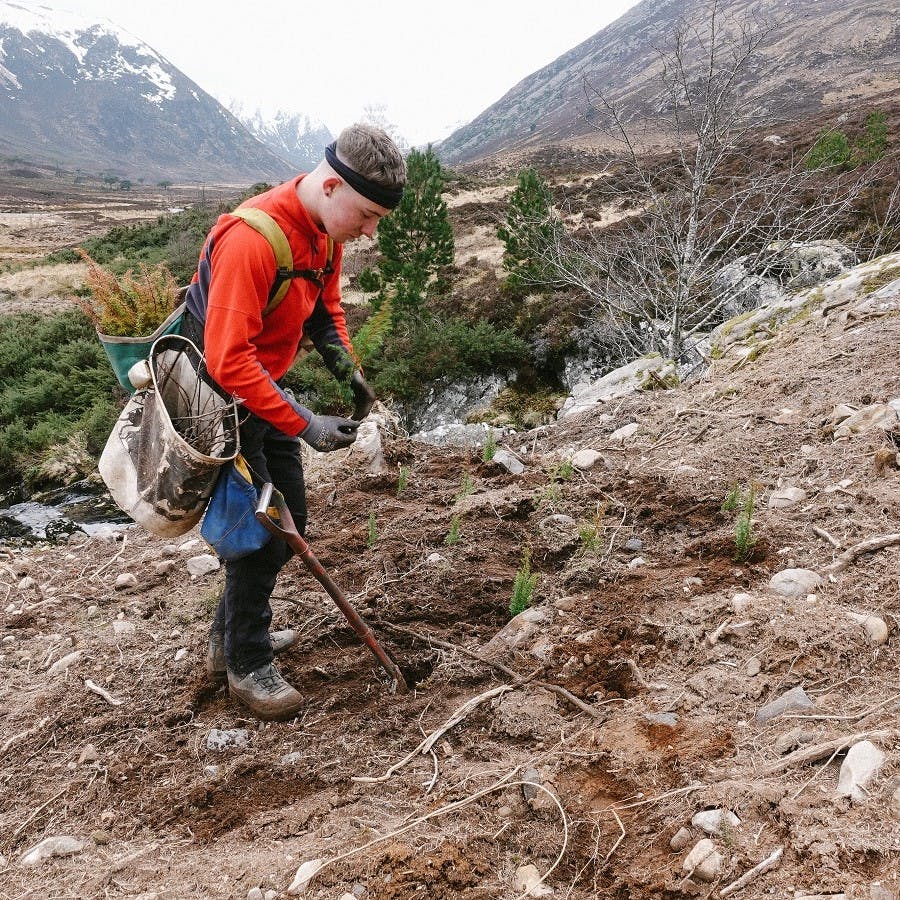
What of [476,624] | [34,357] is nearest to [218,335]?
[476,624]

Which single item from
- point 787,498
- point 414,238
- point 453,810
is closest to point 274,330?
point 453,810

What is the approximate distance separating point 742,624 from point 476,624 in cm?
119

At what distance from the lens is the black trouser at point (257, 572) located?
7.82 feet

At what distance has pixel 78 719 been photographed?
8.64 feet

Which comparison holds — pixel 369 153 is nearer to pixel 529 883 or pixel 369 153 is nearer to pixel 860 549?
pixel 529 883

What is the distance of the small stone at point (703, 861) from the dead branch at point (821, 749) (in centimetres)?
28

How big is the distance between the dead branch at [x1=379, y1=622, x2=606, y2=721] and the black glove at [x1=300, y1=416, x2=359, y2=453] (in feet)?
3.44

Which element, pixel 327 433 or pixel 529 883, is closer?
pixel 529 883

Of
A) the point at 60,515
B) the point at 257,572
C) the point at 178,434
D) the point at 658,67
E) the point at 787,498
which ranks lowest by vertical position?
the point at 787,498

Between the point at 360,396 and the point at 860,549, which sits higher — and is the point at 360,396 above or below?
above

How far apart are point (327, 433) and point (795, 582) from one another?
1896 millimetres

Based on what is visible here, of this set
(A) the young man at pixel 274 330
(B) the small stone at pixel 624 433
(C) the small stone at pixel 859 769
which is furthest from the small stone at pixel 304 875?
(B) the small stone at pixel 624 433

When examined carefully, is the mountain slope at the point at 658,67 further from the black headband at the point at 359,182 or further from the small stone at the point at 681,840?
the small stone at the point at 681,840

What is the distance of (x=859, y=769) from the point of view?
1.41 meters
